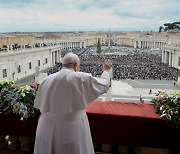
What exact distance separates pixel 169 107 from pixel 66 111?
109cm

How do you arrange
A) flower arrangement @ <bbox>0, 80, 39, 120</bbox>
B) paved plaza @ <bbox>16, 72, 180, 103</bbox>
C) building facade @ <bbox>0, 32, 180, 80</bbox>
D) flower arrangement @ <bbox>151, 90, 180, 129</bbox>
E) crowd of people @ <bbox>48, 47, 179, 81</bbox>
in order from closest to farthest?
flower arrangement @ <bbox>151, 90, 180, 129</bbox>
flower arrangement @ <bbox>0, 80, 39, 120</bbox>
paved plaza @ <bbox>16, 72, 180, 103</bbox>
crowd of people @ <bbox>48, 47, 179, 81</bbox>
building facade @ <bbox>0, 32, 180, 80</bbox>

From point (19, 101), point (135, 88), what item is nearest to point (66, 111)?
point (19, 101)

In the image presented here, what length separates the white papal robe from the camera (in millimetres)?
2141

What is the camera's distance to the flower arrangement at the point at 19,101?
9.00 ft

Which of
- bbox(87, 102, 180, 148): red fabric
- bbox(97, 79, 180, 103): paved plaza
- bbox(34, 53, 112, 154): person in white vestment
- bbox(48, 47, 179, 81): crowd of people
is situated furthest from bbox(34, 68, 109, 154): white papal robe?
bbox(48, 47, 179, 81): crowd of people

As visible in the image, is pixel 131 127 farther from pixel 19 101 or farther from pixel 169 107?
pixel 19 101

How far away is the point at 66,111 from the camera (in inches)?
83.4

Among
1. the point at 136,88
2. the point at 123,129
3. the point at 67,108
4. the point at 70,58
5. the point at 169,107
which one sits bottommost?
the point at 136,88

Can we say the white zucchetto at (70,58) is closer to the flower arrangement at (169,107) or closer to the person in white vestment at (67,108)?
the person in white vestment at (67,108)

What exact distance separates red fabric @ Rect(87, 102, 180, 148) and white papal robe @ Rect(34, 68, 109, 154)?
1.59ft

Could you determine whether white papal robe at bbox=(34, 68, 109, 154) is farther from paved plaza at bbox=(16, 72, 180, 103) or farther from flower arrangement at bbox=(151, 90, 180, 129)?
paved plaza at bbox=(16, 72, 180, 103)

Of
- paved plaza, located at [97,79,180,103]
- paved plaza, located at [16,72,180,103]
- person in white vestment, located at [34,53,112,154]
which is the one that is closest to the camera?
person in white vestment, located at [34,53,112,154]

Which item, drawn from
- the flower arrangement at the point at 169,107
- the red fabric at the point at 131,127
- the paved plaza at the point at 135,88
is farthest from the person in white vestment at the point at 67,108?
the paved plaza at the point at 135,88

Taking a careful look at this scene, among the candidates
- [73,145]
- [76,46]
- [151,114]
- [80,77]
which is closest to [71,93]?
[80,77]
